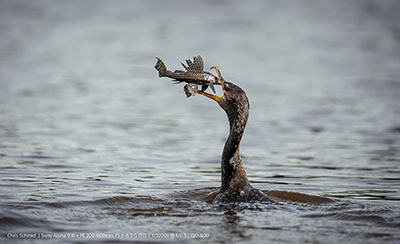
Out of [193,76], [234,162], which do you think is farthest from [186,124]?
[193,76]

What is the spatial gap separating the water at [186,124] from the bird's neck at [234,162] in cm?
39

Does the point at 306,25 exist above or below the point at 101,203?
above

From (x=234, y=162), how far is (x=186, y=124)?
250 inches

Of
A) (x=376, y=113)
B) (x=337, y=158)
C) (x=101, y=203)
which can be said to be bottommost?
(x=101, y=203)

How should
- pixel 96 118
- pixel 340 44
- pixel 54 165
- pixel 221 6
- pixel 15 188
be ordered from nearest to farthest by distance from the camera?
pixel 15 188
pixel 54 165
pixel 96 118
pixel 340 44
pixel 221 6

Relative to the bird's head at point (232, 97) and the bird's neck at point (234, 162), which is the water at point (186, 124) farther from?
the bird's head at point (232, 97)

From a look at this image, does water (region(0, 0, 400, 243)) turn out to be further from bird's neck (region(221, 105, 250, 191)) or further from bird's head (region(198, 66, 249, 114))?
bird's head (region(198, 66, 249, 114))

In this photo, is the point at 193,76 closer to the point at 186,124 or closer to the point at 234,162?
the point at 234,162

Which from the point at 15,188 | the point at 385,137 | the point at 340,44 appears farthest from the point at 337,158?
the point at 340,44

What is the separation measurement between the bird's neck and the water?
39cm

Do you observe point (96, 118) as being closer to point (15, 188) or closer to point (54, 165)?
point (54, 165)

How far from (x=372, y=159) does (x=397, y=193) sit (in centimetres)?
234

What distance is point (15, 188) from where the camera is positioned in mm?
9492

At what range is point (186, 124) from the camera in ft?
48.6
